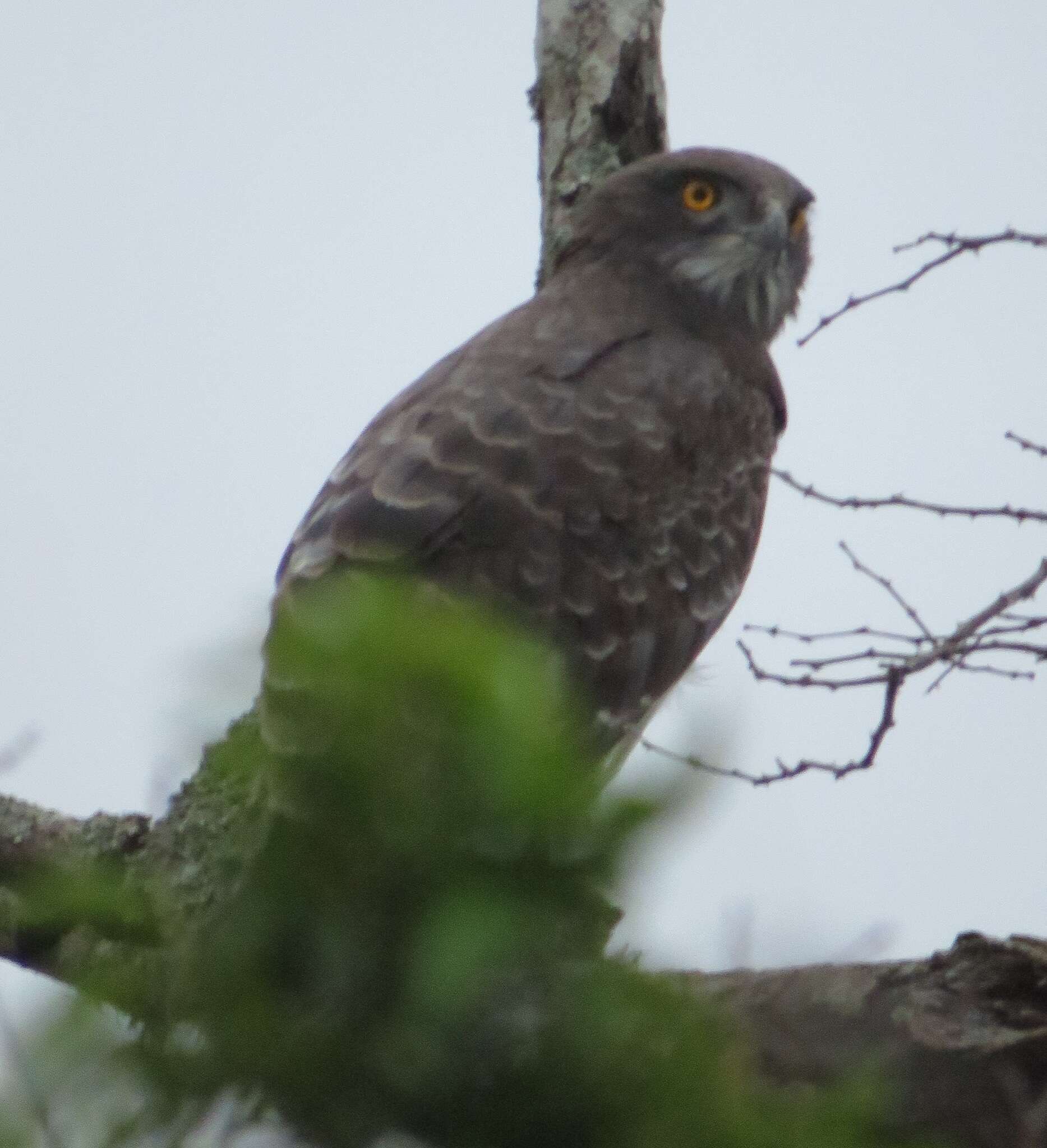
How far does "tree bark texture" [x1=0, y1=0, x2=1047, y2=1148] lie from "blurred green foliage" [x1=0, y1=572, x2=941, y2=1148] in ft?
0.31

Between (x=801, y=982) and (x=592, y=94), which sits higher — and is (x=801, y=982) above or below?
below

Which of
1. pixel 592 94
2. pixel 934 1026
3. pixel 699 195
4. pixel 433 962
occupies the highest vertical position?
pixel 592 94

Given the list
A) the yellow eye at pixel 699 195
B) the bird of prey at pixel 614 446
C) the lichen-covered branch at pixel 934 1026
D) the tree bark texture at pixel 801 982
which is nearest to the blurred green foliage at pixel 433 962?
the tree bark texture at pixel 801 982

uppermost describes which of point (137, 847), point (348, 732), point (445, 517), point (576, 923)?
point (445, 517)

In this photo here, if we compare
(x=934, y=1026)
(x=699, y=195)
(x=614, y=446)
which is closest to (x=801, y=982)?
(x=934, y=1026)

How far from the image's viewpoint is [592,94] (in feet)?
22.9

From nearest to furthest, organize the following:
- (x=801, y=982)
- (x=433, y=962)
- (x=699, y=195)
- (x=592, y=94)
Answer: (x=433, y=962) → (x=801, y=982) → (x=592, y=94) → (x=699, y=195)

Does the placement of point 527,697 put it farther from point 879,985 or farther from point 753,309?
point 753,309

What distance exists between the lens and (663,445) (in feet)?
19.5

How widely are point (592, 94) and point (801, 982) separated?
169 inches

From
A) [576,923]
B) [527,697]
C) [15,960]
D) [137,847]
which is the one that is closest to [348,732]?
[527,697]

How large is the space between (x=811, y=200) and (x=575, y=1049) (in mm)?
6625

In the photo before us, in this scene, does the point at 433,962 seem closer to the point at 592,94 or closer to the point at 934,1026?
the point at 934,1026

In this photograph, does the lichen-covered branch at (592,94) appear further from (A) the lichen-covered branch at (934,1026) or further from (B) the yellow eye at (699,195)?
(A) the lichen-covered branch at (934,1026)
